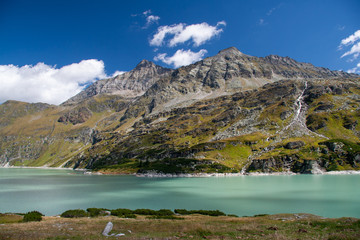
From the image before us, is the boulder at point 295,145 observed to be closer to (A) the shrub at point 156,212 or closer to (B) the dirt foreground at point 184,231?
(A) the shrub at point 156,212

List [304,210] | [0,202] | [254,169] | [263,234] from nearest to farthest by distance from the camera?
1. [263,234]
2. [304,210]
3. [0,202]
4. [254,169]

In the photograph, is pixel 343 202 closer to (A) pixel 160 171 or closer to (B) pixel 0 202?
(B) pixel 0 202

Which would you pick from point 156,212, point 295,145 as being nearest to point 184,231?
point 156,212

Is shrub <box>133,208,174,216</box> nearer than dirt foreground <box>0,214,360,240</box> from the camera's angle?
No

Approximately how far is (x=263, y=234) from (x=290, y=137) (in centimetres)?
18307

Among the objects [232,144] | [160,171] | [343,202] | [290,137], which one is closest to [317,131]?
[290,137]

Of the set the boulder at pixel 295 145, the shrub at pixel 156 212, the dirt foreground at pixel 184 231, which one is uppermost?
the boulder at pixel 295 145

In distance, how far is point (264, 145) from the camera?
18225 centimetres

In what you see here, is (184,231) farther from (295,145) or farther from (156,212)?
(295,145)

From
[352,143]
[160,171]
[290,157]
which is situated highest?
[352,143]

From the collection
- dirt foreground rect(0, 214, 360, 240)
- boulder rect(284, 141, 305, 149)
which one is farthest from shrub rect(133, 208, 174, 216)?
boulder rect(284, 141, 305, 149)

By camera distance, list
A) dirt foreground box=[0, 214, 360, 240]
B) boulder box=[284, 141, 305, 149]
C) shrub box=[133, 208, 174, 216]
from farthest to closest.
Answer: boulder box=[284, 141, 305, 149], shrub box=[133, 208, 174, 216], dirt foreground box=[0, 214, 360, 240]

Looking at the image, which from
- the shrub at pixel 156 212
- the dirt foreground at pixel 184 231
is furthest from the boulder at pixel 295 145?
the dirt foreground at pixel 184 231

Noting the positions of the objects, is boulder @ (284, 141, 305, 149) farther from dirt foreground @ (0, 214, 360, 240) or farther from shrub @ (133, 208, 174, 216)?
Answer: dirt foreground @ (0, 214, 360, 240)
